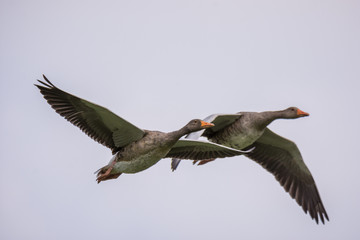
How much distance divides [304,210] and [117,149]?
22.5ft

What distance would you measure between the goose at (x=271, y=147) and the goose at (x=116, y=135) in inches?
80.9

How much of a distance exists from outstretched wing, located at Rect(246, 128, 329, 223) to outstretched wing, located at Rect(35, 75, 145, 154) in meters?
4.94

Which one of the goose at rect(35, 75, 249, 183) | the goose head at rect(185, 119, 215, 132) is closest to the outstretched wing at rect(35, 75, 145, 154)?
the goose at rect(35, 75, 249, 183)

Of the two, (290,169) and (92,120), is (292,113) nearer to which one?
(290,169)

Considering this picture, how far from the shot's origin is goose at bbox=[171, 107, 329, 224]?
15594 mm

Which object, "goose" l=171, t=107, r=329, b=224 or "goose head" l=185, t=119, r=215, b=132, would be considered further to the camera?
"goose" l=171, t=107, r=329, b=224

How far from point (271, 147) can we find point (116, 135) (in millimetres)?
5575

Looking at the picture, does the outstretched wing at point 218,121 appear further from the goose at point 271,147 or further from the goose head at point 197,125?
the goose head at point 197,125

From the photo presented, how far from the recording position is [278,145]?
17.0 meters

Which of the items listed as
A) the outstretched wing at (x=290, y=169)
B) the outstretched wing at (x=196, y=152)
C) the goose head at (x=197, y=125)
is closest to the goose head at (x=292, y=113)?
the outstretched wing at (x=290, y=169)

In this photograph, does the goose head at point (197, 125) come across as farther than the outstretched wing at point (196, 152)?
No

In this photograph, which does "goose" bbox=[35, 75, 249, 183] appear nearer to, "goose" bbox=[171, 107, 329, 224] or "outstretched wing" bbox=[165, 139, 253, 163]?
"outstretched wing" bbox=[165, 139, 253, 163]

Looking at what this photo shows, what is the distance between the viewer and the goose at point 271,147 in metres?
15.6

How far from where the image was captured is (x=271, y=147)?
17.2 m
